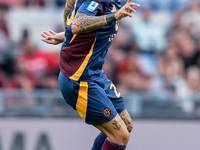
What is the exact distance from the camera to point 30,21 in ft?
30.9

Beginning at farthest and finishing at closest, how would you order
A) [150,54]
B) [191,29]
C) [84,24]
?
[191,29] → [150,54] → [84,24]

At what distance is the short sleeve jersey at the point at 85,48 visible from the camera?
4.40 metres

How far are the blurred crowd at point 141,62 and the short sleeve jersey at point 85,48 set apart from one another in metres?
2.39

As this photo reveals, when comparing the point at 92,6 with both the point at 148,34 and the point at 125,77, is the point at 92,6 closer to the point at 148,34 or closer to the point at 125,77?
the point at 125,77

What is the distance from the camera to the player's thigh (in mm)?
4477

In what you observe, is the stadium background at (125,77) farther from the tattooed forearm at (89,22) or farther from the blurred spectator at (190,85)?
the tattooed forearm at (89,22)

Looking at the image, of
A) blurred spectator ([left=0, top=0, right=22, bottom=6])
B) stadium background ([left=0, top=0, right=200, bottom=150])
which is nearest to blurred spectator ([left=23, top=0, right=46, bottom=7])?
stadium background ([left=0, top=0, right=200, bottom=150])

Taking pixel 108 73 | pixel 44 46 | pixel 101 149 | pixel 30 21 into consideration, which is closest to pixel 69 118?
pixel 108 73

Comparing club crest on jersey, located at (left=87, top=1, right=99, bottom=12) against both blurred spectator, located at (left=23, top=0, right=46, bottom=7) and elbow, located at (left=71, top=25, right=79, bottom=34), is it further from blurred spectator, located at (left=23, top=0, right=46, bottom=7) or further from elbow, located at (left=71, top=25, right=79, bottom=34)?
blurred spectator, located at (left=23, top=0, right=46, bottom=7)

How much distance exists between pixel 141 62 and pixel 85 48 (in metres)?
4.04

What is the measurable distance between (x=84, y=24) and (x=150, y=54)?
15.3 feet

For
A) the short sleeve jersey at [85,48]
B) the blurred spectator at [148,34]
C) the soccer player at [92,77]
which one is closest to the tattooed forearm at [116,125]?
the soccer player at [92,77]

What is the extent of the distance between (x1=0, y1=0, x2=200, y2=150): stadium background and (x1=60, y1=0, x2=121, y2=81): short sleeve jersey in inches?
84.4

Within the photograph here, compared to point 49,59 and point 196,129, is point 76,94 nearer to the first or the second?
point 196,129
